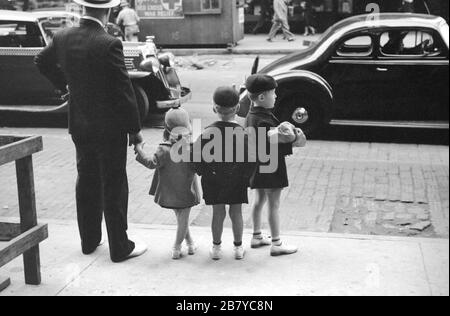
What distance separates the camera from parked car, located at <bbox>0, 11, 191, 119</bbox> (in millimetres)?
10164

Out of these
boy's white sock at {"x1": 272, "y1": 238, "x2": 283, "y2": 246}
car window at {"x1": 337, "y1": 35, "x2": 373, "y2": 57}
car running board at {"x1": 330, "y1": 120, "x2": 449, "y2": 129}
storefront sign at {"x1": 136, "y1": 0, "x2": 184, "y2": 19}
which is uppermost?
storefront sign at {"x1": 136, "y1": 0, "x2": 184, "y2": 19}

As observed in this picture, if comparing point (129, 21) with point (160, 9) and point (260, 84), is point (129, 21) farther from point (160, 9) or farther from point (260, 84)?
point (260, 84)

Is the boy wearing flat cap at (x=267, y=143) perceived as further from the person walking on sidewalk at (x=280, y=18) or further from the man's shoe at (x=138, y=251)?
the person walking on sidewalk at (x=280, y=18)

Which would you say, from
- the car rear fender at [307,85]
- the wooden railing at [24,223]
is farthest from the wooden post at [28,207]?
the car rear fender at [307,85]

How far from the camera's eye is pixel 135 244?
5.18m

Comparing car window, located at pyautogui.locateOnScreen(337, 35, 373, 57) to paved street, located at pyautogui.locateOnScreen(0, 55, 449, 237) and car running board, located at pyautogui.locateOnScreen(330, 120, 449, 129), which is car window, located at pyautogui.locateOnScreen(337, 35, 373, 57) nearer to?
car running board, located at pyautogui.locateOnScreen(330, 120, 449, 129)

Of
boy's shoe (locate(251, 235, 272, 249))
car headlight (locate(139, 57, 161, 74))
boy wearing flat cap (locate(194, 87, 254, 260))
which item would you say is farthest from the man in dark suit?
car headlight (locate(139, 57, 161, 74))

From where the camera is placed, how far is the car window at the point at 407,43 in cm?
922

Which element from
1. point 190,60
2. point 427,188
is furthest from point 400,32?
point 190,60

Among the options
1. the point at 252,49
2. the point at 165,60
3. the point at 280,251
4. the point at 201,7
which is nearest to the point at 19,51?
the point at 165,60

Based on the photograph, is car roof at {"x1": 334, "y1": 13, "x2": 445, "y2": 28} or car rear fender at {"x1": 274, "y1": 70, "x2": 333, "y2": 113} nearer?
car roof at {"x1": 334, "y1": 13, "x2": 445, "y2": 28}

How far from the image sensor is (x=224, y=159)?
4734 millimetres

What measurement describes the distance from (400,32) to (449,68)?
869 mm
